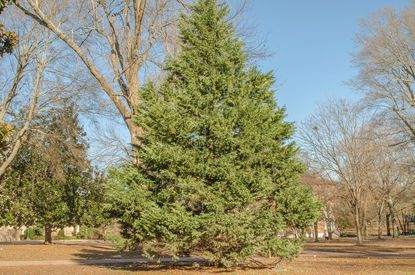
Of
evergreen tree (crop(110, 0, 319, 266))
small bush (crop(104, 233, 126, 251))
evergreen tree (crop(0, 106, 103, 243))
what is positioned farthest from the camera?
evergreen tree (crop(0, 106, 103, 243))

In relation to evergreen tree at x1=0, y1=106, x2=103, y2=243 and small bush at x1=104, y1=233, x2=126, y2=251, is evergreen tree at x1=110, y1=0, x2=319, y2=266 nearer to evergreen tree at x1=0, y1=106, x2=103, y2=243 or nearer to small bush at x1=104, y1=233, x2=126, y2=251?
small bush at x1=104, y1=233, x2=126, y2=251

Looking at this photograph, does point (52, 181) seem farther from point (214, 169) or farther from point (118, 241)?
point (214, 169)

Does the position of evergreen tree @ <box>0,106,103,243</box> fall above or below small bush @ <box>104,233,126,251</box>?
above

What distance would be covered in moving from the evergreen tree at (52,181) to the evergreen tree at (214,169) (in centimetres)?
1485

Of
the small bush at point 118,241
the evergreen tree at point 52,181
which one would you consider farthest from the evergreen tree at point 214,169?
the evergreen tree at point 52,181

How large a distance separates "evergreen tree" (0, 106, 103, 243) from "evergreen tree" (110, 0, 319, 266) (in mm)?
14848

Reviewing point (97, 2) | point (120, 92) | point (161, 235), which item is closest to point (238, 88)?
point (161, 235)

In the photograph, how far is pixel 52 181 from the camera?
28031 mm

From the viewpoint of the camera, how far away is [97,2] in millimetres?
17797

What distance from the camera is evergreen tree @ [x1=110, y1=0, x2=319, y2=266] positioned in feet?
35.4

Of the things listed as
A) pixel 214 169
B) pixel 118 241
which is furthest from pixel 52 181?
pixel 214 169

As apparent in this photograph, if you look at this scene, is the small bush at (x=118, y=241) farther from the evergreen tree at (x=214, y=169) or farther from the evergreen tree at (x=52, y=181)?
the evergreen tree at (x=52, y=181)

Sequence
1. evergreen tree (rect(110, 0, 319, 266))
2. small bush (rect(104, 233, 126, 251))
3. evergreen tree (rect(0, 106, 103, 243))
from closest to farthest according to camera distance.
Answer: evergreen tree (rect(110, 0, 319, 266))
small bush (rect(104, 233, 126, 251))
evergreen tree (rect(0, 106, 103, 243))

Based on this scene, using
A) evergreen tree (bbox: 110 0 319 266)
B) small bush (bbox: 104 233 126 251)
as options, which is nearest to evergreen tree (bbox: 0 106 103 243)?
small bush (bbox: 104 233 126 251)
